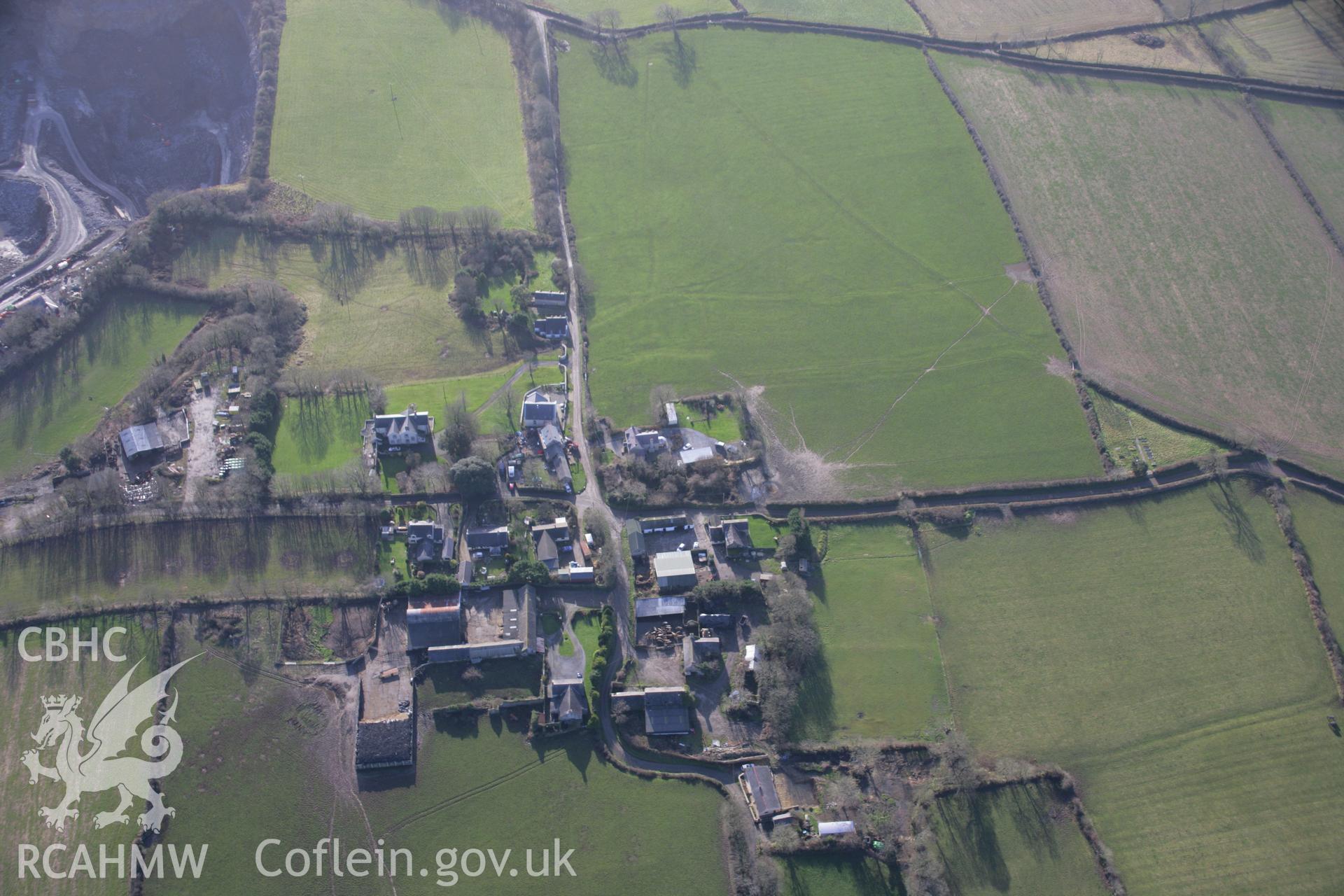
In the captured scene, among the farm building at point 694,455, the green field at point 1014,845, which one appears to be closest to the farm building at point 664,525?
the farm building at point 694,455

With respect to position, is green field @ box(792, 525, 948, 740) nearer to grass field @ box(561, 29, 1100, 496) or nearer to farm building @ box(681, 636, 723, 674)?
grass field @ box(561, 29, 1100, 496)

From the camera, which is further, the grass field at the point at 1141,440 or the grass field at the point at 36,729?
the grass field at the point at 1141,440

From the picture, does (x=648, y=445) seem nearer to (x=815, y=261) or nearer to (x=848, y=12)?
(x=815, y=261)

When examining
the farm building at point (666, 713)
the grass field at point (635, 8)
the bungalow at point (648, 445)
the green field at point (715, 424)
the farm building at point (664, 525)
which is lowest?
the farm building at point (666, 713)

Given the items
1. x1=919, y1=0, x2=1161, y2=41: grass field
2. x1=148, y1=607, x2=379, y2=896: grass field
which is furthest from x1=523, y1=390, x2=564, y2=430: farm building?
x1=919, y1=0, x2=1161, y2=41: grass field

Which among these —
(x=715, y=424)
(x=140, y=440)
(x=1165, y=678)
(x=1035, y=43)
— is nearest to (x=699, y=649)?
(x=715, y=424)

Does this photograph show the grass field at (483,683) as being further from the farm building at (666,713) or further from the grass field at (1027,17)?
the grass field at (1027,17)
